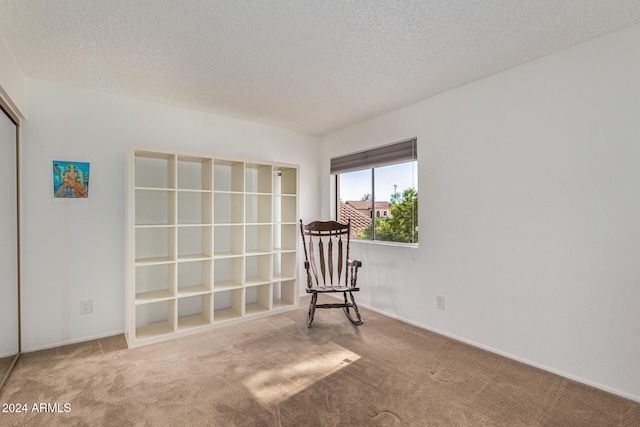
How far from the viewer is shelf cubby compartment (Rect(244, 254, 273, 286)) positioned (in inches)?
142

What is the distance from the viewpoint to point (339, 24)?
1933 millimetres

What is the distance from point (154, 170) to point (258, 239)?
4.62 ft

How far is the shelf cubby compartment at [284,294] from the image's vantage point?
381 cm

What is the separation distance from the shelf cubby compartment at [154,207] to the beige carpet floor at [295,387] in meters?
1.17

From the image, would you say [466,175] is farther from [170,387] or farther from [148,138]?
[148,138]

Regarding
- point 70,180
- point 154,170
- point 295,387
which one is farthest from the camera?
point 154,170

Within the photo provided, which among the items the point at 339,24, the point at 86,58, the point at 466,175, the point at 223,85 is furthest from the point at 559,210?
the point at 86,58

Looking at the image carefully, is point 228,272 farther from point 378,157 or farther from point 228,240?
point 378,157

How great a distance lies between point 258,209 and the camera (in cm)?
389

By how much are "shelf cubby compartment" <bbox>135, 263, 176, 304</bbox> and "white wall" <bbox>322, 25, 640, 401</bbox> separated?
2.48m

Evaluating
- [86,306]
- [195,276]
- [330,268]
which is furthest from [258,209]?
[86,306]

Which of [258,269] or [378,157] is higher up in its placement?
[378,157]

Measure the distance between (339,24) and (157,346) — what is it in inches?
117

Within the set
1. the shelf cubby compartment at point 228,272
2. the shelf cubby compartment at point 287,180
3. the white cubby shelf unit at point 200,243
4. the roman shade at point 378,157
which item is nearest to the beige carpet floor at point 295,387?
the white cubby shelf unit at point 200,243
